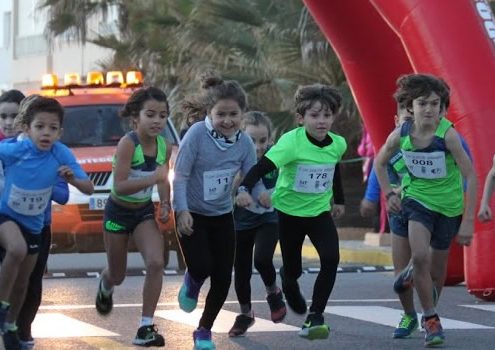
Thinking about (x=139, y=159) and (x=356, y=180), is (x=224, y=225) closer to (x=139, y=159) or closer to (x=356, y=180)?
(x=139, y=159)

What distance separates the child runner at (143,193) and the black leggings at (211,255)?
0.19 meters

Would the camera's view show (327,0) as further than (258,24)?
No

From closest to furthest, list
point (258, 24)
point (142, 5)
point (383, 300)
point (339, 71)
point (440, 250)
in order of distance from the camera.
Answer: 1. point (440, 250)
2. point (383, 300)
3. point (339, 71)
4. point (258, 24)
5. point (142, 5)

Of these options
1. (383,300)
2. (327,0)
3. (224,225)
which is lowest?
(383,300)

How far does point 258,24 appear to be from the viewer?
25.3m

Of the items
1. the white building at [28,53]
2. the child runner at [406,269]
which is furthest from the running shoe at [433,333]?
the white building at [28,53]

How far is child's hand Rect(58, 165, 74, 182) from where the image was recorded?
914 centimetres

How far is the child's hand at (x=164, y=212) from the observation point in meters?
9.39

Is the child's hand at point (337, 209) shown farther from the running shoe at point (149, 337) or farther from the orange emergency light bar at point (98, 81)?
the orange emergency light bar at point (98, 81)

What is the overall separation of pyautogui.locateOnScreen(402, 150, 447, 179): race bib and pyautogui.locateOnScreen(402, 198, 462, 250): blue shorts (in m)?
0.19

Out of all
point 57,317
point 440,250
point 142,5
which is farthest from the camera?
point 142,5

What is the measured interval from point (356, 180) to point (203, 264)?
17.8 meters

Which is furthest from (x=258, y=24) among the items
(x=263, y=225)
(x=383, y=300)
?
(x=263, y=225)

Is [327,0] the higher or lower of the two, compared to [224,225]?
higher
